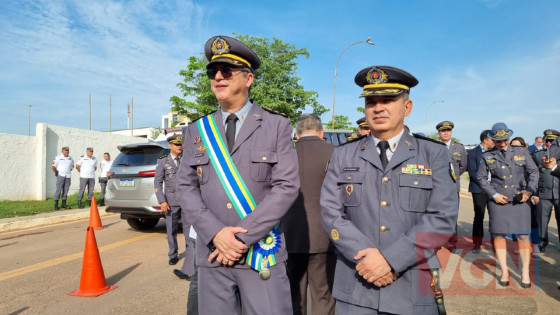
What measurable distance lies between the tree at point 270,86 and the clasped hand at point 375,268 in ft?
84.8

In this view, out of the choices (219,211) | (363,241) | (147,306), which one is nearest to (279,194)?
(219,211)

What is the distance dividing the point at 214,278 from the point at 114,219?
9864mm

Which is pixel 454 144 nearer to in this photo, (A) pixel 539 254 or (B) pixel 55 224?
(A) pixel 539 254

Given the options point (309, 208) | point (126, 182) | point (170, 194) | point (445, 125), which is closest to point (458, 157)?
point (445, 125)

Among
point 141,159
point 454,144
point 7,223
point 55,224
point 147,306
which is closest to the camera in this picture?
point 147,306

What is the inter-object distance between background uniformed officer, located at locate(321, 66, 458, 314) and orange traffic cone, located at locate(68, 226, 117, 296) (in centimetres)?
340

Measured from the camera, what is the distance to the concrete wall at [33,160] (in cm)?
1341

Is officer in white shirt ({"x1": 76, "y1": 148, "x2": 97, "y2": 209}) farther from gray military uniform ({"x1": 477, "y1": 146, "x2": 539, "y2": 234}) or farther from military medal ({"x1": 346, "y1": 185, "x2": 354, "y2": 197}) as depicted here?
military medal ({"x1": 346, "y1": 185, "x2": 354, "y2": 197})

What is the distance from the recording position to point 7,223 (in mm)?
9141

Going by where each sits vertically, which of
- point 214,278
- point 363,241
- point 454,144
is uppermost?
point 454,144

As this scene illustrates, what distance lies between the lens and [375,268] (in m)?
1.98

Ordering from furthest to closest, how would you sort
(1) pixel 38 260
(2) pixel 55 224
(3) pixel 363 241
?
(2) pixel 55 224 < (1) pixel 38 260 < (3) pixel 363 241

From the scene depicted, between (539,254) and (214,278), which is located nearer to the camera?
(214,278)

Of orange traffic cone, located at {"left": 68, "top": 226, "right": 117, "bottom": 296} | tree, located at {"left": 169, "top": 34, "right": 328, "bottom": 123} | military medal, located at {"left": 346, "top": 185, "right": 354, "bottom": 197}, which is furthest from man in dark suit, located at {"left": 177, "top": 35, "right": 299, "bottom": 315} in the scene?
tree, located at {"left": 169, "top": 34, "right": 328, "bottom": 123}
